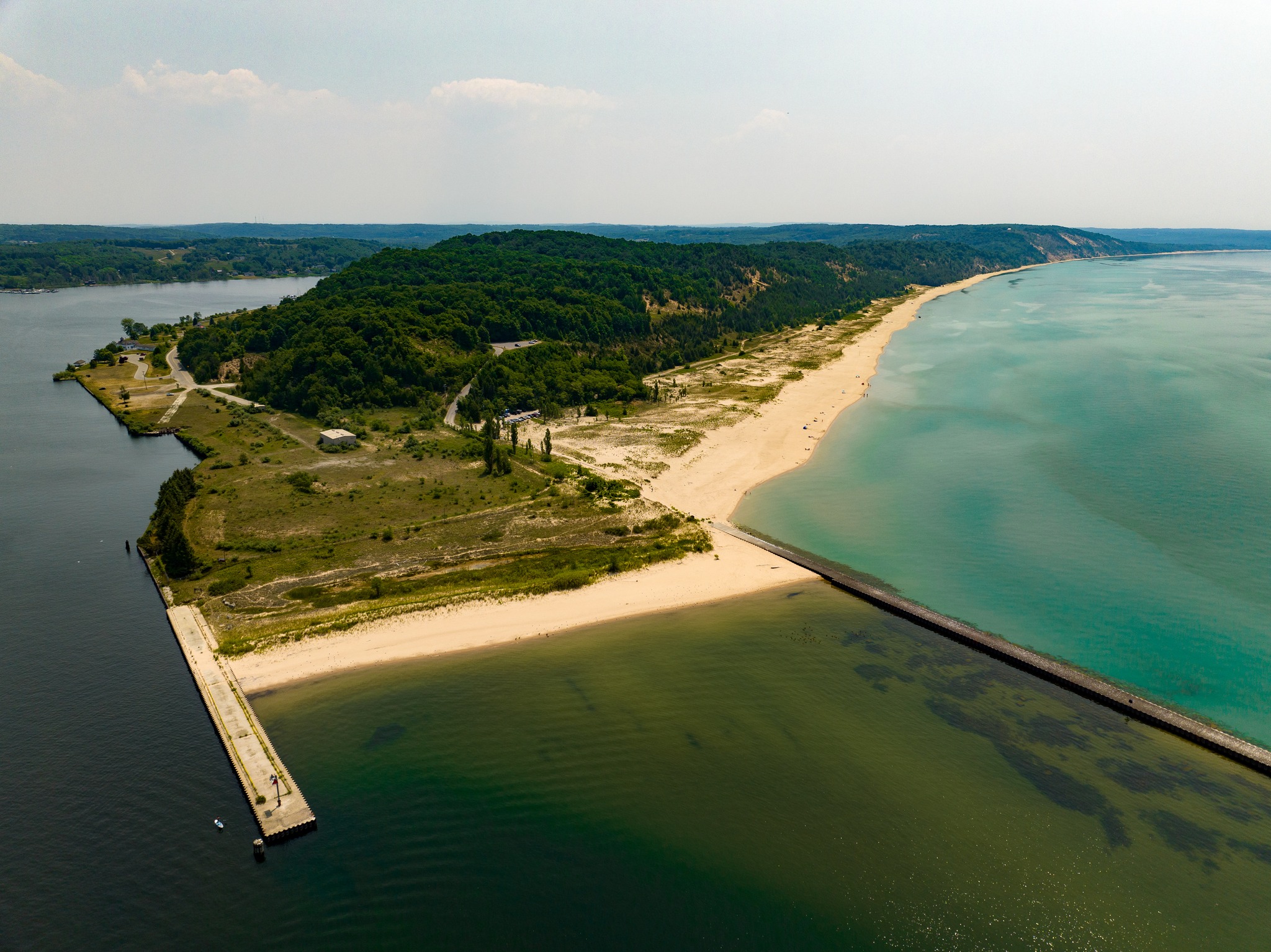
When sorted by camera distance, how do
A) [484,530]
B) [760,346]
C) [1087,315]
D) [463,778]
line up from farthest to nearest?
1. [1087,315]
2. [760,346]
3. [484,530]
4. [463,778]

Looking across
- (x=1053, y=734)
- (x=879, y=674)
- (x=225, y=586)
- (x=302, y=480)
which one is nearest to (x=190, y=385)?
(x=302, y=480)

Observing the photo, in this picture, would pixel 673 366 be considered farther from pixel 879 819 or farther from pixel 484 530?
pixel 879 819

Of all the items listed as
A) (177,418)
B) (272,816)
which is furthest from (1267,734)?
(177,418)

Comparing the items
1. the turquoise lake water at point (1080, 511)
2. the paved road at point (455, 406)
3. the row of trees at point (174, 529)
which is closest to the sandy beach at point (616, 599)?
the turquoise lake water at point (1080, 511)

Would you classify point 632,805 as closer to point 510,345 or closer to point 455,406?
point 455,406

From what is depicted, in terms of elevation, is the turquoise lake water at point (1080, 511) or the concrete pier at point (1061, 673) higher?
the turquoise lake water at point (1080, 511)

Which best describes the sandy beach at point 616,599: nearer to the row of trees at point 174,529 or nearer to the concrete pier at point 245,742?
the concrete pier at point 245,742
